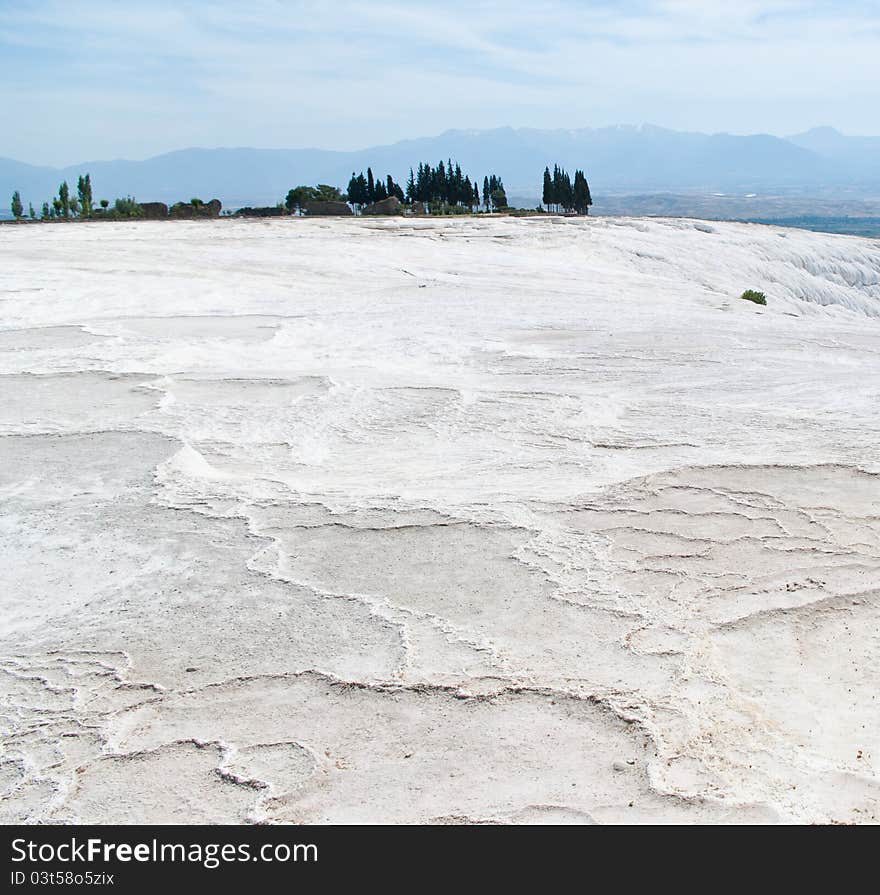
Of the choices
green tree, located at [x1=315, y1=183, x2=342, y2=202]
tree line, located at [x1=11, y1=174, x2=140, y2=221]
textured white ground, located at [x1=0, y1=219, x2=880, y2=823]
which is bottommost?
textured white ground, located at [x1=0, y1=219, x2=880, y2=823]

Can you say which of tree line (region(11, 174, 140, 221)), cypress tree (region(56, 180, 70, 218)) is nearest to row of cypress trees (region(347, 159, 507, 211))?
tree line (region(11, 174, 140, 221))

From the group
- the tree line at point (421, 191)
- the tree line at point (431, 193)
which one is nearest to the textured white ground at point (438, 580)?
the tree line at point (431, 193)

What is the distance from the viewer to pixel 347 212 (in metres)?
44.4

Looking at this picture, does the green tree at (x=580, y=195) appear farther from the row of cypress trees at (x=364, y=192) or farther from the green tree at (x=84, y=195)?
the green tree at (x=84, y=195)

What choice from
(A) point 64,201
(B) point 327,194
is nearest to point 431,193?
(B) point 327,194

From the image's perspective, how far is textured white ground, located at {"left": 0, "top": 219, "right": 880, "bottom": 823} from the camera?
3.64 metres

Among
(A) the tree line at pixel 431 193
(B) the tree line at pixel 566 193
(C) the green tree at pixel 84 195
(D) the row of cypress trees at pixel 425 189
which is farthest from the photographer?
(B) the tree line at pixel 566 193

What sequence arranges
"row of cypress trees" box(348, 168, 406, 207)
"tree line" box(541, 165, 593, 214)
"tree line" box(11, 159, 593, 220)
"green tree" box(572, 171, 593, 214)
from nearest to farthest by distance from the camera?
"tree line" box(11, 159, 593, 220) < "row of cypress trees" box(348, 168, 406, 207) < "green tree" box(572, 171, 593, 214) < "tree line" box(541, 165, 593, 214)

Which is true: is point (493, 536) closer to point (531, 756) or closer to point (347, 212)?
point (531, 756)

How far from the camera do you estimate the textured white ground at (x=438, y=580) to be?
3.64 metres

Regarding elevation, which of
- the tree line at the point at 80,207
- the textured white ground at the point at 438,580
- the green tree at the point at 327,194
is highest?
the green tree at the point at 327,194

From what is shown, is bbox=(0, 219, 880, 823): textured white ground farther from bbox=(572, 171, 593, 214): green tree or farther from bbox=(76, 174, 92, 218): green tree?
bbox=(572, 171, 593, 214): green tree
